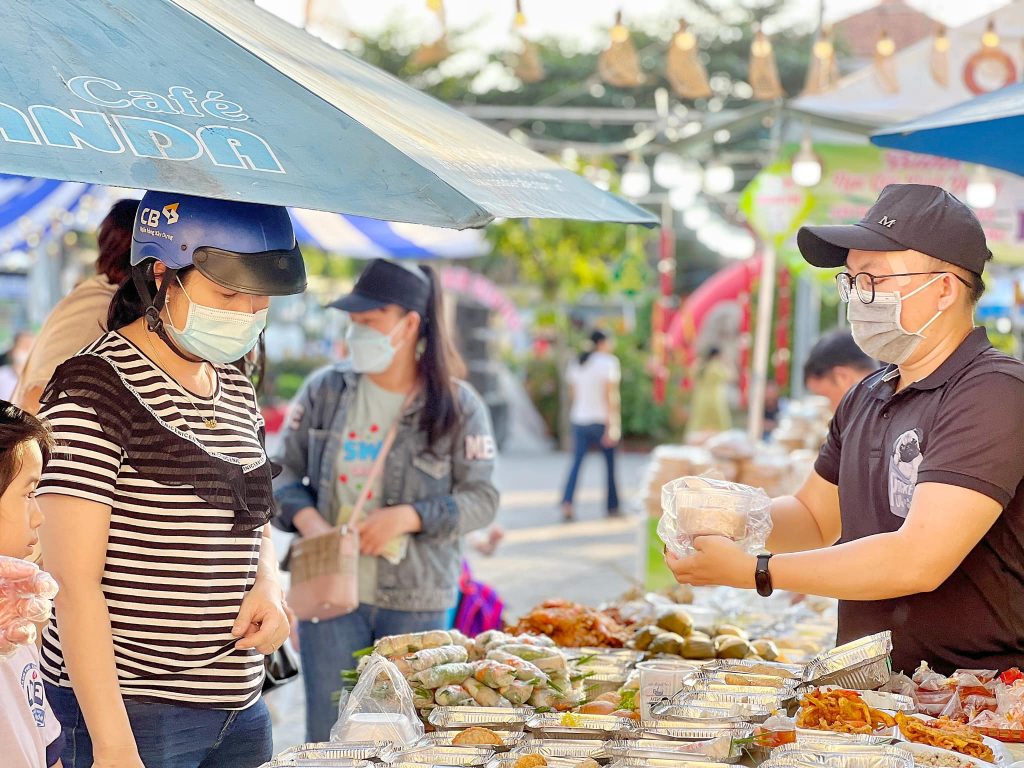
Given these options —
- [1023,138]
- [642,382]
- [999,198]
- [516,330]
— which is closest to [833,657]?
[1023,138]

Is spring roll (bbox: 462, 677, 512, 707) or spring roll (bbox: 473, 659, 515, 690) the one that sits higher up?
spring roll (bbox: 473, 659, 515, 690)

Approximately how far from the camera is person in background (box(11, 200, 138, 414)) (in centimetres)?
356

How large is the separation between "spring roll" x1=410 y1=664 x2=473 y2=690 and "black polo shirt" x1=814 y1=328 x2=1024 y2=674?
3.34 feet

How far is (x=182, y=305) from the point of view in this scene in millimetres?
2844

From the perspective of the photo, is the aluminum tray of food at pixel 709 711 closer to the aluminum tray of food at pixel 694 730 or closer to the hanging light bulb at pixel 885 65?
the aluminum tray of food at pixel 694 730

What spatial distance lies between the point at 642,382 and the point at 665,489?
20.1 metres

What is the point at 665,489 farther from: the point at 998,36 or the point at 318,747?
the point at 998,36

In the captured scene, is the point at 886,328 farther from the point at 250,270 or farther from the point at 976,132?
the point at 250,270

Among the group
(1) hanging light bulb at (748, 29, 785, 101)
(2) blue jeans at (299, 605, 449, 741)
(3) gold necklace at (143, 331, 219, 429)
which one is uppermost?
(1) hanging light bulb at (748, 29, 785, 101)

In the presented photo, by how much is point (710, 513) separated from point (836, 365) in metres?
→ 2.69

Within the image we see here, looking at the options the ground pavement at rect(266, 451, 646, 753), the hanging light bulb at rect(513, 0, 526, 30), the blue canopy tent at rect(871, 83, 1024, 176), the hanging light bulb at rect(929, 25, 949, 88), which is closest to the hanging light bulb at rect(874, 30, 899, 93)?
the hanging light bulb at rect(929, 25, 949, 88)

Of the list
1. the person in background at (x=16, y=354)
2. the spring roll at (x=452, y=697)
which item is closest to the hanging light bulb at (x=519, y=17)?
the spring roll at (x=452, y=697)

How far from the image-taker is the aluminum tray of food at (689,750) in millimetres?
2559

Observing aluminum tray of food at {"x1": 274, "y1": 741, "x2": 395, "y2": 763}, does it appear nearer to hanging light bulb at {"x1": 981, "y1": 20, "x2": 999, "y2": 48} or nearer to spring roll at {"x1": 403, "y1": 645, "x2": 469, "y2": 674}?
spring roll at {"x1": 403, "y1": 645, "x2": 469, "y2": 674}
